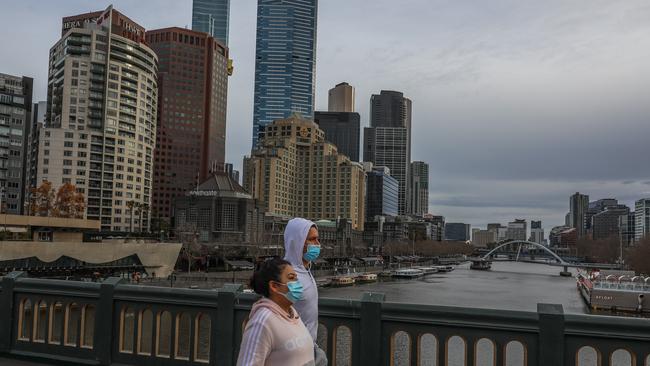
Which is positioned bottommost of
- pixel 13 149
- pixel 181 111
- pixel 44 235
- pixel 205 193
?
pixel 44 235

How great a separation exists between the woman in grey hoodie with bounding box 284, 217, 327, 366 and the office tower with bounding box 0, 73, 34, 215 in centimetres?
13052

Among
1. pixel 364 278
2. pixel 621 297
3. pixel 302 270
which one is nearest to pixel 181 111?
pixel 364 278

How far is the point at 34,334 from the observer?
973 centimetres

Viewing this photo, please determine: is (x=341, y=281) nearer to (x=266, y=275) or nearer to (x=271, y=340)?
(x=266, y=275)

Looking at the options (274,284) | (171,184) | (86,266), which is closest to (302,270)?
(274,284)

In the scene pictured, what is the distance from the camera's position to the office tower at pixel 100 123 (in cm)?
11575

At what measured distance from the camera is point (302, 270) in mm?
5750

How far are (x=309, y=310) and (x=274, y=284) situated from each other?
1465 mm

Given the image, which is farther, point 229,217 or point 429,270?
A: point 429,270

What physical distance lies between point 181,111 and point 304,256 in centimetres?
19523

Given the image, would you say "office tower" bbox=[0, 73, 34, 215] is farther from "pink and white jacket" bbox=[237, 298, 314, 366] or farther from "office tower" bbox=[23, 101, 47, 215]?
"pink and white jacket" bbox=[237, 298, 314, 366]

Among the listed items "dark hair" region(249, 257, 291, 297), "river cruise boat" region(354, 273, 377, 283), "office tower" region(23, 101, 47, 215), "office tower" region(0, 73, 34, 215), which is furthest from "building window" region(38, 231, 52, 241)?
"dark hair" region(249, 257, 291, 297)

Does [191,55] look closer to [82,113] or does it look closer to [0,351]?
A: [82,113]

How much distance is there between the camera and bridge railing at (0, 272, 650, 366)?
6.94 metres
